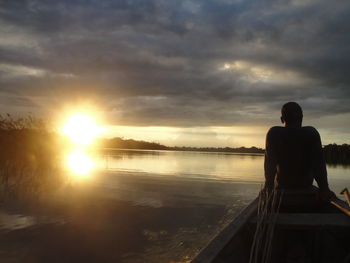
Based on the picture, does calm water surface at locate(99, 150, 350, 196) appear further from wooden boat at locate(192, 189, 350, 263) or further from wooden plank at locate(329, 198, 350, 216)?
wooden boat at locate(192, 189, 350, 263)

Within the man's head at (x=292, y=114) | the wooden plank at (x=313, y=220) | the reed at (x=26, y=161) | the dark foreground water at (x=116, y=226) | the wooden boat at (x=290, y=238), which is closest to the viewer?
the wooden boat at (x=290, y=238)

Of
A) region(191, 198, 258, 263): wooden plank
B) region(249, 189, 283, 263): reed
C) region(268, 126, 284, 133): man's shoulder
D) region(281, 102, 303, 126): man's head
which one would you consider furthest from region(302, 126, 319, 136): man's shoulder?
region(191, 198, 258, 263): wooden plank

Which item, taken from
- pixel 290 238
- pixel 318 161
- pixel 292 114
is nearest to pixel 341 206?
pixel 318 161

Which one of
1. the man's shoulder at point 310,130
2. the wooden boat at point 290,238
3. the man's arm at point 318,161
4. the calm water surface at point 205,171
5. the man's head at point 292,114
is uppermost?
the man's head at point 292,114

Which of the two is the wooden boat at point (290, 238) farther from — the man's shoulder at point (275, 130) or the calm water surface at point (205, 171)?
the calm water surface at point (205, 171)

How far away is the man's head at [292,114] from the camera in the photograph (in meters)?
5.42

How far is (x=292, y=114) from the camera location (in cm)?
543

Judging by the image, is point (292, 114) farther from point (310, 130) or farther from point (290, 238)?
point (290, 238)

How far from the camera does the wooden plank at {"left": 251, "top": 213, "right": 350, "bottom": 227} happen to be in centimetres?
414

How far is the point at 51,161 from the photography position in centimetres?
2420

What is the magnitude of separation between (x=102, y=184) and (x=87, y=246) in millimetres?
10855

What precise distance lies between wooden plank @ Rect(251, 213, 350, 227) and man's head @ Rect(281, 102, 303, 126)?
1651 millimetres

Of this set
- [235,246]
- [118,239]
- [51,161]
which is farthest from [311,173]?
[51,161]

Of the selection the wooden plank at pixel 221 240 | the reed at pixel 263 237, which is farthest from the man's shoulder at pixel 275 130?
the wooden plank at pixel 221 240
